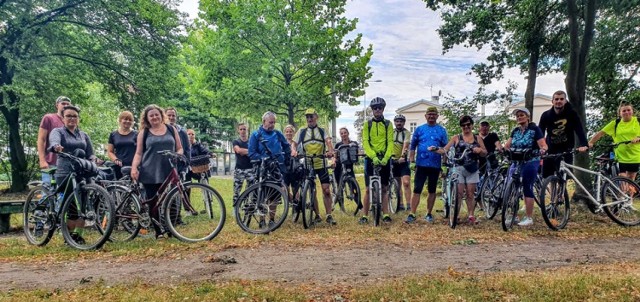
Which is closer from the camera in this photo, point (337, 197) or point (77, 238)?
point (77, 238)

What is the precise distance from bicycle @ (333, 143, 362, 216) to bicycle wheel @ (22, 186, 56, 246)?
4481mm

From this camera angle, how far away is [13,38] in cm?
1351

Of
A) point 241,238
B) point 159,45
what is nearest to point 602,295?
point 241,238

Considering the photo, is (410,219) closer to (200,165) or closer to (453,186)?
(453,186)

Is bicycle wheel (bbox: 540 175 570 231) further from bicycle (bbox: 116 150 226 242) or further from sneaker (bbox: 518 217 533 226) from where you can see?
bicycle (bbox: 116 150 226 242)

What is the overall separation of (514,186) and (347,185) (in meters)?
3.11

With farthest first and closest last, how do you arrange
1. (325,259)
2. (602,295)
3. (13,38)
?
(13,38)
(325,259)
(602,295)

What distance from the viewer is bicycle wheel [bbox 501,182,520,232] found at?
250 inches

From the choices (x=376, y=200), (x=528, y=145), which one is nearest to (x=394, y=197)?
(x=376, y=200)

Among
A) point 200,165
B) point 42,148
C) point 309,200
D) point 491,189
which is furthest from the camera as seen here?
point 200,165

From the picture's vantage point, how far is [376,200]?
6.79 m

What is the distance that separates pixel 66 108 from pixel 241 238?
10.1ft

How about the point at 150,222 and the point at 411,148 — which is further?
the point at 411,148

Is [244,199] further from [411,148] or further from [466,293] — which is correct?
[466,293]
